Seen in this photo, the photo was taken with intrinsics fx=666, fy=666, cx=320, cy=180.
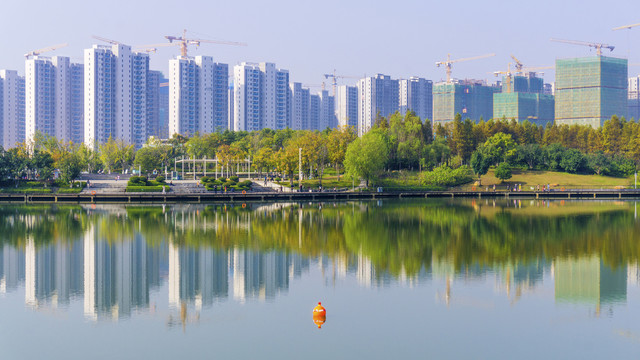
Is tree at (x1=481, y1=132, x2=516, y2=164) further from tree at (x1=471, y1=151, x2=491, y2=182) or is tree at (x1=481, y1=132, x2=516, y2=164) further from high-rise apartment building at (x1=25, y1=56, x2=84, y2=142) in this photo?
high-rise apartment building at (x1=25, y1=56, x2=84, y2=142)

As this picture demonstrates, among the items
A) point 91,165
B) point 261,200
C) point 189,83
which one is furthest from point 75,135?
point 261,200

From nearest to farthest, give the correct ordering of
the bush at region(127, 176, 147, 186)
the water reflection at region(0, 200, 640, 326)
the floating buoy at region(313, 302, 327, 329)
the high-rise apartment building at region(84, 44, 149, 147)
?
the floating buoy at region(313, 302, 327, 329)
the water reflection at region(0, 200, 640, 326)
the bush at region(127, 176, 147, 186)
the high-rise apartment building at region(84, 44, 149, 147)

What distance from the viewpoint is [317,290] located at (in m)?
29.8

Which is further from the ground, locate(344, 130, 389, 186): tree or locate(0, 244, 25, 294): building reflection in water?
locate(344, 130, 389, 186): tree

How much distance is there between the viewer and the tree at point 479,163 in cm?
10406

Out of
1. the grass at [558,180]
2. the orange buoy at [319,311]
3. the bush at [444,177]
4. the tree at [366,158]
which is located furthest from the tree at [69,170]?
the orange buoy at [319,311]

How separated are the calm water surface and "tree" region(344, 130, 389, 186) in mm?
39356

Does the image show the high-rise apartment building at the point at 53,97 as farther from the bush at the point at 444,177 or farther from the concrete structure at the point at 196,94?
the bush at the point at 444,177

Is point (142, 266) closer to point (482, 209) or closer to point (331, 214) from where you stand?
point (331, 214)

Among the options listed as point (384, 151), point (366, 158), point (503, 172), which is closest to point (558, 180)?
point (503, 172)

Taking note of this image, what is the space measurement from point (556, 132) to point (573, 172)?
618 inches

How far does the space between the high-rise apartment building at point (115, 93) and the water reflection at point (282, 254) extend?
114 metres

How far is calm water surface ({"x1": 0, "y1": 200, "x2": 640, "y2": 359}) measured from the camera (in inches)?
876

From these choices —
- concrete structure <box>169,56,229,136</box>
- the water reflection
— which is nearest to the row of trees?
the water reflection
